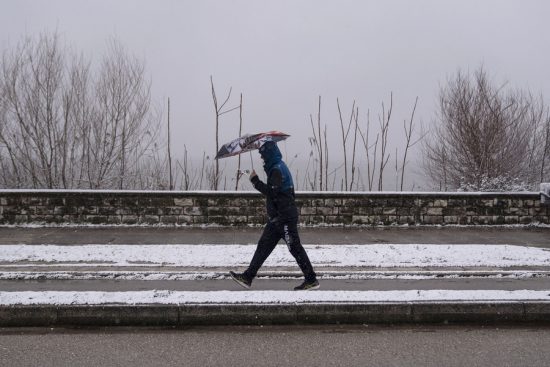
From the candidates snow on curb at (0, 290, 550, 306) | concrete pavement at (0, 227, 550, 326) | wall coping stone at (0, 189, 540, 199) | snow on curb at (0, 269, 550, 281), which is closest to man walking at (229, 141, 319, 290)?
concrete pavement at (0, 227, 550, 326)

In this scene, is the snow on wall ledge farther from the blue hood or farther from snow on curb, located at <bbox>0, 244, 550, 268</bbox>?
the blue hood

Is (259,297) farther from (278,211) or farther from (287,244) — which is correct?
(278,211)

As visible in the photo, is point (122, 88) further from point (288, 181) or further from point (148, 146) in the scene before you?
point (288, 181)

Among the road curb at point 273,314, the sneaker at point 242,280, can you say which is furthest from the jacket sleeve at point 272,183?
the road curb at point 273,314

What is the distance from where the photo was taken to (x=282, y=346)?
5117 millimetres

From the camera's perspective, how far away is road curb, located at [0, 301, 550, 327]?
18.8 ft

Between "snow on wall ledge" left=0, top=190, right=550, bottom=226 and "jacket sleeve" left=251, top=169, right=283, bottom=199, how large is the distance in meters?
5.55

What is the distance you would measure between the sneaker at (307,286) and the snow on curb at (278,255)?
169cm

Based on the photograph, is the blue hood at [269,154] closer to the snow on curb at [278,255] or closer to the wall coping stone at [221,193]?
the snow on curb at [278,255]

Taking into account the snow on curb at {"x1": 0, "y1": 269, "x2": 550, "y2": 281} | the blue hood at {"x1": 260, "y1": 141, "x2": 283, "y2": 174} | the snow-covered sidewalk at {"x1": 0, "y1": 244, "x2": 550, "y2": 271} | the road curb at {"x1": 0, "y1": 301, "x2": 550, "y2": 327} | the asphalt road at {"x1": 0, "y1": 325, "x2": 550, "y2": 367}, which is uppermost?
the blue hood at {"x1": 260, "y1": 141, "x2": 283, "y2": 174}

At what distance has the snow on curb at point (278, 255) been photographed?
8508 mm

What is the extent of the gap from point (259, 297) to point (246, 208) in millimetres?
6203

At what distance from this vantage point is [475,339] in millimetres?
5379

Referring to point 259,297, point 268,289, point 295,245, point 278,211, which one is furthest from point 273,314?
point 278,211
